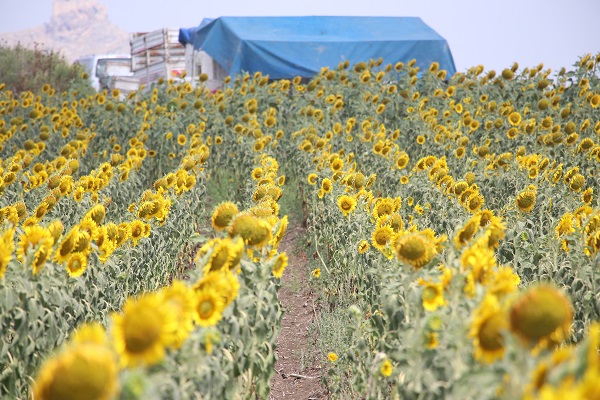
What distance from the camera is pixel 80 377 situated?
1.67m

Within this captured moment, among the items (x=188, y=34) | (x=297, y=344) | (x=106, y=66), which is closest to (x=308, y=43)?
(x=188, y=34)

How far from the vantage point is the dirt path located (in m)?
4.88

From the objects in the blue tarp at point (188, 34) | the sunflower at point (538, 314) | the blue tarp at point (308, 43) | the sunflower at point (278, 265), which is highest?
the sunflower at point (538, 314)

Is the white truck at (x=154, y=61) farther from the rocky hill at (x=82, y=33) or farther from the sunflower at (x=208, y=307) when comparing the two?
the rocky hill at (x=82, y=33)

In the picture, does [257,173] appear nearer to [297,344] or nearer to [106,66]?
[297,344]

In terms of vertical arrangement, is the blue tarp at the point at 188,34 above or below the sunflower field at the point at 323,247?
below

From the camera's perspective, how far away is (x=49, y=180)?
6434mm

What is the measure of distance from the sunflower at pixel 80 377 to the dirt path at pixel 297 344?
7.56ft

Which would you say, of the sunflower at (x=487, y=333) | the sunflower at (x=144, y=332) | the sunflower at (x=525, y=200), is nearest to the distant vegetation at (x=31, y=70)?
the sunflower at (x=525, y=200)

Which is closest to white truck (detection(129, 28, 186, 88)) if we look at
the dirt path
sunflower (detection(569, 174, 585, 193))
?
the dirt path

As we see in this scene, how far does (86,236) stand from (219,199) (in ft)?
19.9

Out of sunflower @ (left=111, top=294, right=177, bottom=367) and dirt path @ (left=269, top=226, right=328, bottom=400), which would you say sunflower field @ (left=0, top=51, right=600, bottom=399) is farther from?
dirt path @ (left=269, top=226, right=328, bottom=400)

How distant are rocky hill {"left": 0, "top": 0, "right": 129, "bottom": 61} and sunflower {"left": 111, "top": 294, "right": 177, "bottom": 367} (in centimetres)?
10991

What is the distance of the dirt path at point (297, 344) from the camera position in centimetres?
488
